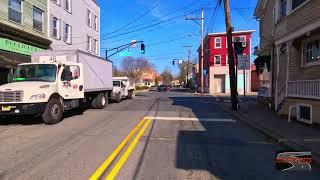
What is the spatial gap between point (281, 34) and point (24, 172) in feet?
50.3

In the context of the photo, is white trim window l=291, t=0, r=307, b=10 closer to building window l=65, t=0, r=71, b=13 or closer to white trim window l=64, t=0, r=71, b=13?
white trim window l=64, t=0, r=71, b=13

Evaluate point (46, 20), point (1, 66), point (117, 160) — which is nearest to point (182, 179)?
point (117, 160)

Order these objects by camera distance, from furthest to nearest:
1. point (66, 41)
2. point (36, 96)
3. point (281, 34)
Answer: point (66, 41) → point (281, 34) → point (36, 96)

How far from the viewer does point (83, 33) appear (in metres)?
38.9

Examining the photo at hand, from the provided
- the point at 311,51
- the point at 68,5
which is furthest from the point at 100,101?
the point at 68,5

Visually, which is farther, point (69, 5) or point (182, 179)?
point (69, 5)

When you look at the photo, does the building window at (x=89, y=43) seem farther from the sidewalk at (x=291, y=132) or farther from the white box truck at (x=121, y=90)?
the sidewalk at (x=291, y=132)

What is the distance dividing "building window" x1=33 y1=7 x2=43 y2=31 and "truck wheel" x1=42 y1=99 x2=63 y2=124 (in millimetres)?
13101

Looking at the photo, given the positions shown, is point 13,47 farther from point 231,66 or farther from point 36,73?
point 231,66

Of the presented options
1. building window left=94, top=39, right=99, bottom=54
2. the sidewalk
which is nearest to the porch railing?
the sidewalk

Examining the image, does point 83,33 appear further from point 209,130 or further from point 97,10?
point 209,130

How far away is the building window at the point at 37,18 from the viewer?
28.1 metres

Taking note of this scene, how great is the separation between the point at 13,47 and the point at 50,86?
9.52m

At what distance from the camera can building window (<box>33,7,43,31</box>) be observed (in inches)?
1107
